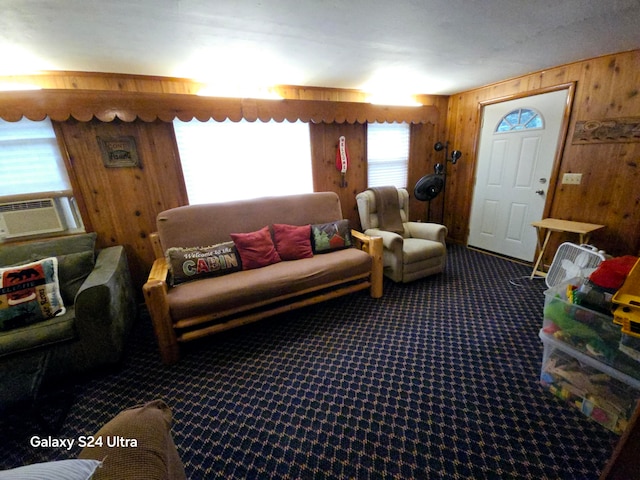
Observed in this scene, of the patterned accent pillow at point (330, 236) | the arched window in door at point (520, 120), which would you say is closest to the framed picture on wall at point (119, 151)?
the patterned accent pillow at point (330, 236)

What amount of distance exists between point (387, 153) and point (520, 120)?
59.8 inches

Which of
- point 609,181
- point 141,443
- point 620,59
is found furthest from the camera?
point 609,181

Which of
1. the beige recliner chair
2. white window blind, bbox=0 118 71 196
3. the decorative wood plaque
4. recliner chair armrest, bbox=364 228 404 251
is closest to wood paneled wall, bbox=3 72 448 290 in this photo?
white window blind, bbox=0 118 71 196

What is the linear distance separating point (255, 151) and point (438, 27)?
76.5 inches

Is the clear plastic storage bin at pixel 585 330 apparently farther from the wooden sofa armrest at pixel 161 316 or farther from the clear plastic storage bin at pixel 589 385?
the wooden sofa armrest at pixel 161 316

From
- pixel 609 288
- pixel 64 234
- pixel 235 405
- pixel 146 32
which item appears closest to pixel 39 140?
pixel 64 234

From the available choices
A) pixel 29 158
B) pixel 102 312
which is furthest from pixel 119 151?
pixel 102 312

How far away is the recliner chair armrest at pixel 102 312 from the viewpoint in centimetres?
158

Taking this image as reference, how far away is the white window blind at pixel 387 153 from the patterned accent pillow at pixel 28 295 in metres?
3.27

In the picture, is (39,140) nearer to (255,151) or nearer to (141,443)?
(255,151)

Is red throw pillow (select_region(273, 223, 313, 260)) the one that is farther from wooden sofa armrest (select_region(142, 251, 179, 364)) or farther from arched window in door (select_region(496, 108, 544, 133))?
arched window in door (select_region(496, 108, 544, 133))

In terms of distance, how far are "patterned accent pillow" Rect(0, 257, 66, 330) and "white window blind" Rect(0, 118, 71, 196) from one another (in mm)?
810

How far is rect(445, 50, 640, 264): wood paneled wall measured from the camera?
2.25 metres

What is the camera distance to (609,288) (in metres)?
1.27
